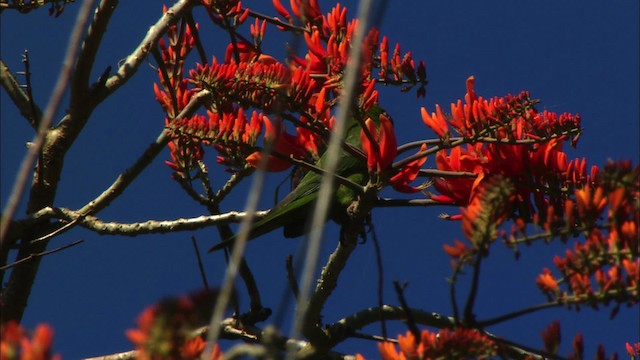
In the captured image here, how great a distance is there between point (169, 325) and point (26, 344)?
0.18 meters

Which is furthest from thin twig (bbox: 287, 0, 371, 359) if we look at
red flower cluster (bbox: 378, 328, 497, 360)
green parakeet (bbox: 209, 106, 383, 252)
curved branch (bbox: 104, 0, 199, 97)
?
curved branch (bbox: 104, 0, 199, 97)

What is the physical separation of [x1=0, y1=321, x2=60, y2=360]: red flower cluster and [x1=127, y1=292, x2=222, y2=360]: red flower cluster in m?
0.11

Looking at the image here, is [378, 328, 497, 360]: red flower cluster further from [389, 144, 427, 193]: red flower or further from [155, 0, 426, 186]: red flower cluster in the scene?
[389, 144, 427, 193]: red flower

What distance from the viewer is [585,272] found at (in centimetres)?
158

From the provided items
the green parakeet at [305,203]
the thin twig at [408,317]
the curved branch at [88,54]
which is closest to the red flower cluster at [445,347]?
the thin twig at [408,317]

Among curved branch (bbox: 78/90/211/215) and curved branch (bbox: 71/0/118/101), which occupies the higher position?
curved branch (bbox: 71/0/118/101)

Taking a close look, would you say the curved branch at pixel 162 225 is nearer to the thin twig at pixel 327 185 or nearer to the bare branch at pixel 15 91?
the bare branch at pixel 15 91

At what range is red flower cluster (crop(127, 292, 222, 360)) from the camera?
119cm

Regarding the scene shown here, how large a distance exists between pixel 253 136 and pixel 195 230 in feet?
1.13

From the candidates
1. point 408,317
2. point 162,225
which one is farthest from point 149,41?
point 408,317

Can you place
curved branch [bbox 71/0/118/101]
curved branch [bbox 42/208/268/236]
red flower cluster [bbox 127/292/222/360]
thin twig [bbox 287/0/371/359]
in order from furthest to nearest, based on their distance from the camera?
curved branch [bbox 71/0/118/101]
curved branch [bbox 42/208/268/236]
red flower cluster [bbox 127/292/222/360]
thin twig [bbox 287/0/371/359]

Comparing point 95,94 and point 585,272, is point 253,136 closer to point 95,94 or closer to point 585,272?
point 95,94

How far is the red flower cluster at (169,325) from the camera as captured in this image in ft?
3.92

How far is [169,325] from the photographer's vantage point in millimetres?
1203
